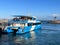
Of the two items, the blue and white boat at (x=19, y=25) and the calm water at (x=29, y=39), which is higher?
the blue and white boat at (x=19, y=25)

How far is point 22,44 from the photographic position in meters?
28.9

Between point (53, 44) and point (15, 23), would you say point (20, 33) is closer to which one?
point (15, 23)

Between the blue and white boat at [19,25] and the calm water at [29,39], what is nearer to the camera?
the calm water at [29,39]

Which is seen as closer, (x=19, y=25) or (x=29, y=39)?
(x=29, y=39)

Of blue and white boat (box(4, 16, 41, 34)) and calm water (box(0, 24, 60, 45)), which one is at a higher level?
blue and white boat (box(4, 16, 41, 34))

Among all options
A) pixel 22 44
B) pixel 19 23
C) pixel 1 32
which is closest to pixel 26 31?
pixel 19 23

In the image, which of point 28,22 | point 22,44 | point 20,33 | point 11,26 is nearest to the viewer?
point 22,44

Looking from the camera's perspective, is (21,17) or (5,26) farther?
(21,17)

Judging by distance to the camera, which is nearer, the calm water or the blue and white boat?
the calm water

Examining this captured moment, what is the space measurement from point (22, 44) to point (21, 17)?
967 inches

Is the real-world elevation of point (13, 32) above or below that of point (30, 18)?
below

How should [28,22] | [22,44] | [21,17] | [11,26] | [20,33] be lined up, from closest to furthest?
[22,44] < [20,33] < [11,26] < [28,22] < [21,17]

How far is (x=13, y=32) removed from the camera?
151ft

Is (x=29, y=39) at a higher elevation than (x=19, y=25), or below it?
below
